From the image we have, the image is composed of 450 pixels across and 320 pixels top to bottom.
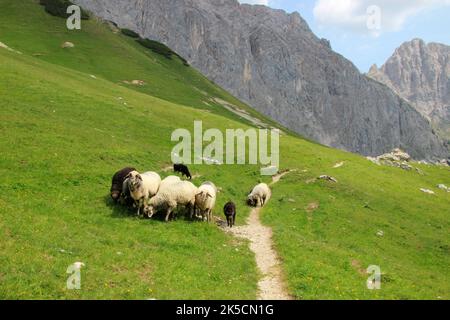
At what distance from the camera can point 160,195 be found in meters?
25.6

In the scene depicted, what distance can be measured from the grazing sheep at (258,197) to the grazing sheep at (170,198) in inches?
457

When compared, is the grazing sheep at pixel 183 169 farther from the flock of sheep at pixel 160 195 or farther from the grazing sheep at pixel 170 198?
the grazing sheep at pixel 170 198

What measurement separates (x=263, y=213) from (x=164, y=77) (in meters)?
68.8

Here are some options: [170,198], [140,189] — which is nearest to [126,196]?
[140,189]

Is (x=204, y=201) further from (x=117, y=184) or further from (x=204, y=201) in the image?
(x=117, y=184)

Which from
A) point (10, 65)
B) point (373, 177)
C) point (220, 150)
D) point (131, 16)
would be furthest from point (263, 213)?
point (131, 16)

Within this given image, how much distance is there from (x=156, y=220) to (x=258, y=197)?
552 inches

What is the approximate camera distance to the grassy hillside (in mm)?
17016

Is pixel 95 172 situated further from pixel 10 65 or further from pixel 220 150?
pixel 10 65

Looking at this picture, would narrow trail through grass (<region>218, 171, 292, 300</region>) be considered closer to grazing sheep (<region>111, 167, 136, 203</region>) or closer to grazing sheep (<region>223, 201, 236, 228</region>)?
grazing sheep (<region>223, 201, 236, 228</region>)

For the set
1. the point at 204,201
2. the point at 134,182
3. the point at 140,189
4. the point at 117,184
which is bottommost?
the point at 204,201

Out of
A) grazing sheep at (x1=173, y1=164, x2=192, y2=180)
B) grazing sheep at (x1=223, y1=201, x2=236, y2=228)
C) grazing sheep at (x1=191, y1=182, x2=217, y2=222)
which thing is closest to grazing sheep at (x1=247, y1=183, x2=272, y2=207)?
grazing sheep at (x1=173, y1=164, x2=192, y2=180)

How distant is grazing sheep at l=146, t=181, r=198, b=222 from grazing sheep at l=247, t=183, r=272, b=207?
38.1ft

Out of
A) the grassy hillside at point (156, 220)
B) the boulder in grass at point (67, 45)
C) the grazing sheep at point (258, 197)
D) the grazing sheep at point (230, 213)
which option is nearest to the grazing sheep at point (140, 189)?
the grassy hillside at point (156, 220)
